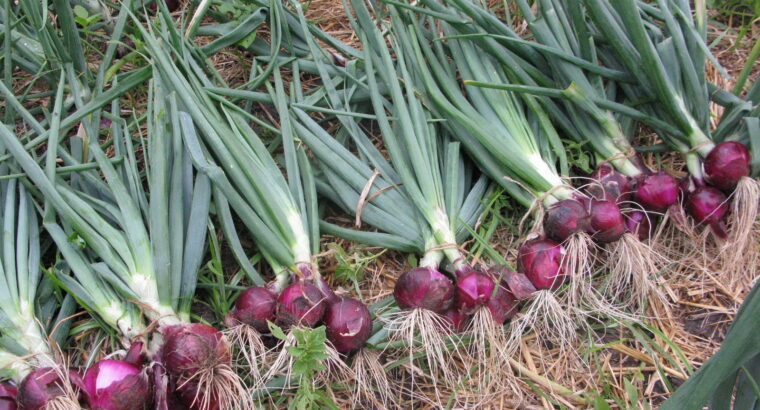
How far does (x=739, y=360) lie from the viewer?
875 mm

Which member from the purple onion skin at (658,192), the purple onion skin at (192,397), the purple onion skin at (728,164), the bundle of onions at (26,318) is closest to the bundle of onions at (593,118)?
the purple onion skin at (658,192)

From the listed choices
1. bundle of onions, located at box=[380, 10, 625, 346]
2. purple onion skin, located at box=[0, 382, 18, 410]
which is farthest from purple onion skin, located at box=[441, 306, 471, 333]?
purple onion skin, located at box=[0, 382, 18, 410]

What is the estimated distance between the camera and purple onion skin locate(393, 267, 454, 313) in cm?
145

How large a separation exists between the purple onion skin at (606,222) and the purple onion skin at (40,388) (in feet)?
3.92

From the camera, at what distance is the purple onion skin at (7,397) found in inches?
51.4

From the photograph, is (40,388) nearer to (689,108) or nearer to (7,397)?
(7,397)

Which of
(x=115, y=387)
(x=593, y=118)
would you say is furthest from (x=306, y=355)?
(x=593, y=118)

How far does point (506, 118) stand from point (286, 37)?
0.73 m

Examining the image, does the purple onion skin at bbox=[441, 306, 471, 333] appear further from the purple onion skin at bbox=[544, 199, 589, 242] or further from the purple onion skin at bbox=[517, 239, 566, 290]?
the purple onion skin at bbox=[544, 199, 589, 242]

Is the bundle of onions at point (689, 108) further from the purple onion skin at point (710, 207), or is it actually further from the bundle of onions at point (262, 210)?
the bundle of onions at point (262, 210)

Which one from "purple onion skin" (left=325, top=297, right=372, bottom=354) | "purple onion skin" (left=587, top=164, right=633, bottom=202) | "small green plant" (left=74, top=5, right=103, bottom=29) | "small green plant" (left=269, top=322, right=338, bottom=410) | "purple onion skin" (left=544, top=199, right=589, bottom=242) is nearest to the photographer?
"small green plant" (left=269, top=322, right=338, bottom=410)

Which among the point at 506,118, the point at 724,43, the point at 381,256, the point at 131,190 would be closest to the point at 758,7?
the point at 724,43

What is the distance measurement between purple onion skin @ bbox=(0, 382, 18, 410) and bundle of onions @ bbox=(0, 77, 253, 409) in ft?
0.75

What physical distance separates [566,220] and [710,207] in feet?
1.27
